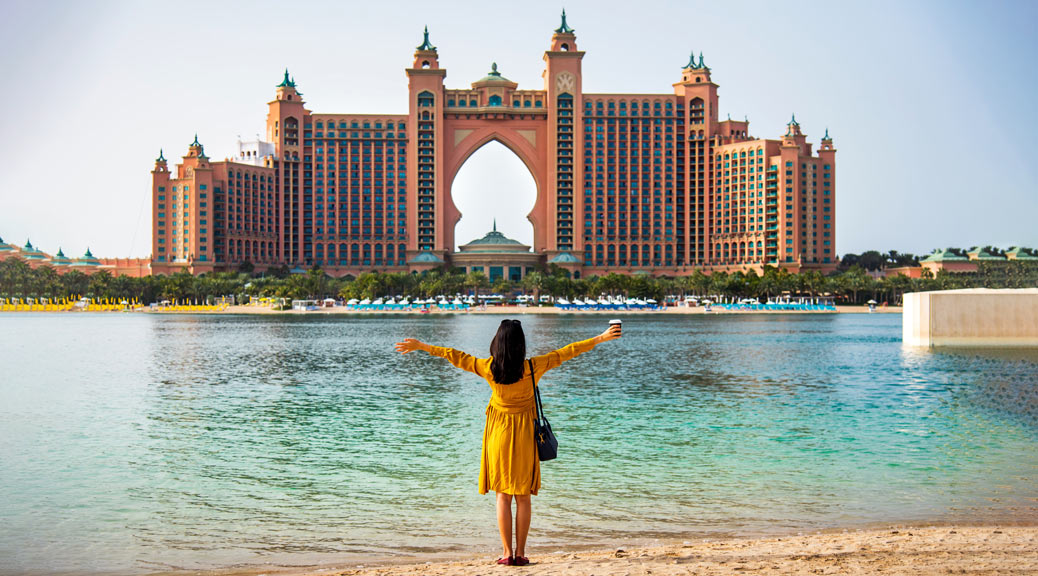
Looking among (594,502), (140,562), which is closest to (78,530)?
(140,562)

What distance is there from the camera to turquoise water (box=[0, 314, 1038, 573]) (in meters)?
11.5

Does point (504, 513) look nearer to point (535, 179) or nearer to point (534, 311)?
point (534, 311)

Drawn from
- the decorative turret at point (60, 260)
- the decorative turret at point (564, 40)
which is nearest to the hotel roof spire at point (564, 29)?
the decorative turret at point (564, 40)

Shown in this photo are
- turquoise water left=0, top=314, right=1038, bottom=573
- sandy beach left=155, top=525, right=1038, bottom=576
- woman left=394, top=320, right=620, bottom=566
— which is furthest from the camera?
turquoise water left=0, top=314, right=1038, bottom=573

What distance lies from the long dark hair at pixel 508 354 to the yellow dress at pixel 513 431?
0.30ft

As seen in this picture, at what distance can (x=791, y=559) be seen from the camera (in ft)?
30.3

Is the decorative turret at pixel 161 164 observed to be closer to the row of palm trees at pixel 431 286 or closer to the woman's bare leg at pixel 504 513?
the row of palm trees at pixel 431 286

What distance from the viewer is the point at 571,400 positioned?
25.9 meters

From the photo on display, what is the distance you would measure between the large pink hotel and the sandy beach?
155447 millimetres

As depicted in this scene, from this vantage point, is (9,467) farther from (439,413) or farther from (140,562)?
(439,413)

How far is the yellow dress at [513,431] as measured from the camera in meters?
8.55

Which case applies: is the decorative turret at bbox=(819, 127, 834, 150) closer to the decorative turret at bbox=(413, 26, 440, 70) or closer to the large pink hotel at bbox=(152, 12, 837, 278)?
the large pink hotel at bbox=(152, 12, 837, 278)

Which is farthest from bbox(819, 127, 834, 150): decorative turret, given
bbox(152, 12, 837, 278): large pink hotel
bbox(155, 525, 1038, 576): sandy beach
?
bbox(155, 525, 1038, 576): sandy beach

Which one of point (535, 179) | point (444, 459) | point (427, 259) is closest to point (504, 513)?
point (444, 459)
